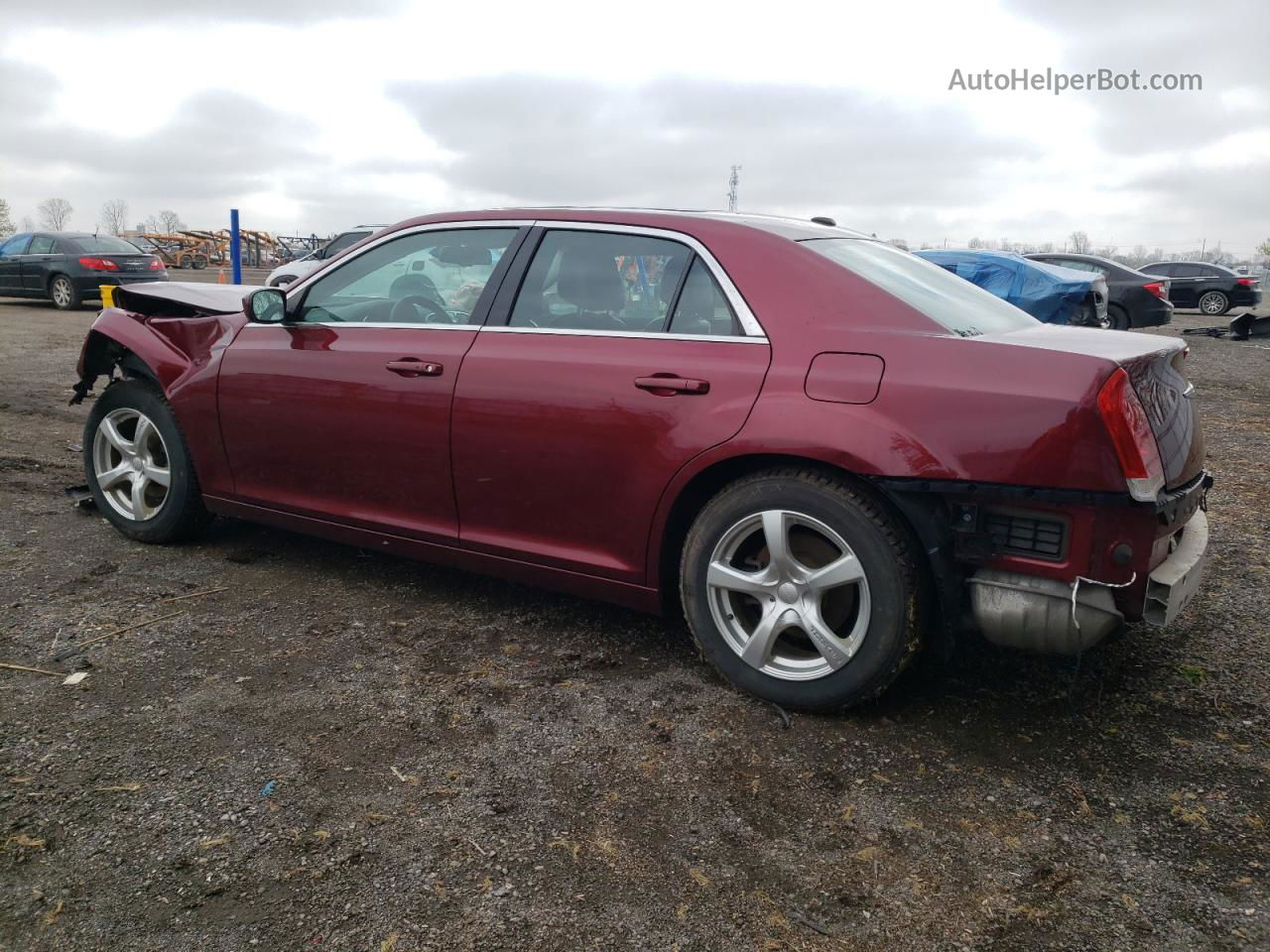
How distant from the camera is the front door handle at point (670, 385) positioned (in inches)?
121

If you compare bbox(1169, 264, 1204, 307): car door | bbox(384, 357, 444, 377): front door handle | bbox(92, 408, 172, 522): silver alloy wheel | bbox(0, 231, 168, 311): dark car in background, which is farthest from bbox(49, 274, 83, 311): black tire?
bbox(1169, 264, 1204, 307): car door

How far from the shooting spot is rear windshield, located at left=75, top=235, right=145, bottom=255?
17859 millimetres

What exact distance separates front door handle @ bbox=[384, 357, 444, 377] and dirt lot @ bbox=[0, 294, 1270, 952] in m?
0.96

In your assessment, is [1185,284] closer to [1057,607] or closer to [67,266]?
[67,266]

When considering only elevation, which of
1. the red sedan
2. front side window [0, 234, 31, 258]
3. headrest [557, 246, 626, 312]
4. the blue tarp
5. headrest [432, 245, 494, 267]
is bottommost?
the red sedan

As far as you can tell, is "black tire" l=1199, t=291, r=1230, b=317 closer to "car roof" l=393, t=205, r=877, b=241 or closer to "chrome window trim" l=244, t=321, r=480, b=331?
"car roof" l=393, t=205, r=877, b=241

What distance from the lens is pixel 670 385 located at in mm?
3111

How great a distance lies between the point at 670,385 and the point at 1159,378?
1.48m

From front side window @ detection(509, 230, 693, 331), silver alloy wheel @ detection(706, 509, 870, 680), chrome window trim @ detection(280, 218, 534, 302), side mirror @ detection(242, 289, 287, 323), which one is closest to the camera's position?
silver alloy wheel @ detection(706, 509, 870, 680)

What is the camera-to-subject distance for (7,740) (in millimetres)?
2803

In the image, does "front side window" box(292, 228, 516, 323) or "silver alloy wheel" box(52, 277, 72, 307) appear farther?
"silver alloy wheel" box(52, 277, 72, 307)

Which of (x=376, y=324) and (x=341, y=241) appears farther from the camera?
(x=341, y=241)

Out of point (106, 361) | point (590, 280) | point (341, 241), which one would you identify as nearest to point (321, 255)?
point (341, 241)

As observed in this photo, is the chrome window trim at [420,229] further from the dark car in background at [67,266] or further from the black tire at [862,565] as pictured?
the dark car in background at [67,266]
